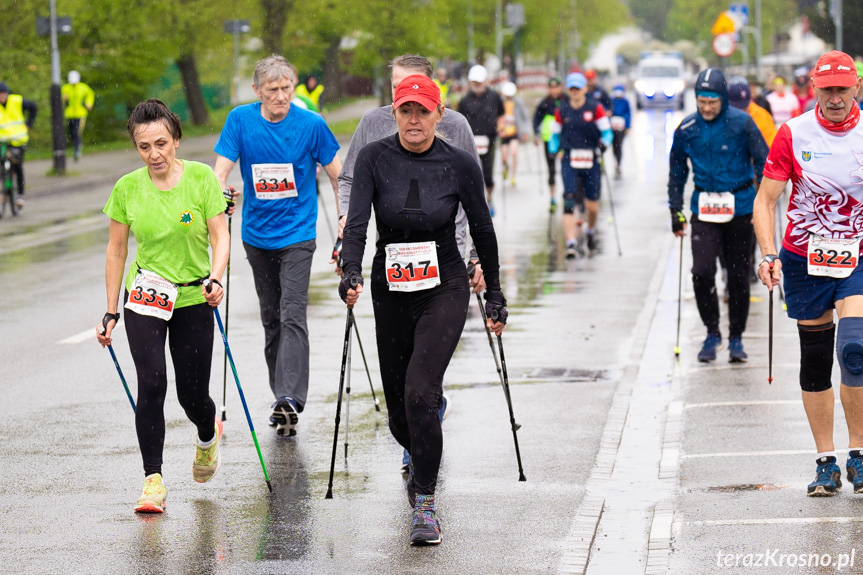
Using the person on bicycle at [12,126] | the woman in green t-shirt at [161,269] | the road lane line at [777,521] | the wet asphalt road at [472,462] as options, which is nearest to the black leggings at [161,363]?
the woman in green t-shirt at [161,269]

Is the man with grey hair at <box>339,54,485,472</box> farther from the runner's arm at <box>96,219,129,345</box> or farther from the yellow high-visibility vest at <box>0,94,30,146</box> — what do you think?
the yellow high-visibility vest at <box>0,94,30,146</box>

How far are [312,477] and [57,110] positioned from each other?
2309cm

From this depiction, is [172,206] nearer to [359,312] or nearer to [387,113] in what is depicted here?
[387,113]

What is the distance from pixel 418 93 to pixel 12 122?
1667cm


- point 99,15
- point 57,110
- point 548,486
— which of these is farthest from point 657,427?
point 99,15

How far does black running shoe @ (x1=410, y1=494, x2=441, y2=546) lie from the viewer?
598 centimetres

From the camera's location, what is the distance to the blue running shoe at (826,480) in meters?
6.52

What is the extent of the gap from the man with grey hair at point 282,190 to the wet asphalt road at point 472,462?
50cm

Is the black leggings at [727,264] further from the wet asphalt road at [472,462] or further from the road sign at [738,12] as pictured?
the road sign at [738,12]

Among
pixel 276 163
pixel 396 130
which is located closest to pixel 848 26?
pixel 276 163

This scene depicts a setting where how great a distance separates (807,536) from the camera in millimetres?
5926

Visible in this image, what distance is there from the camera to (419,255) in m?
6.14

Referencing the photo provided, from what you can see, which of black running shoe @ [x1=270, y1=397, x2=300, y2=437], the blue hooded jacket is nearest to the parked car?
the blue hooded jacket

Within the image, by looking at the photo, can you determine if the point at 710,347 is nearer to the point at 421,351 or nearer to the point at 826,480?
the point at 826,480
